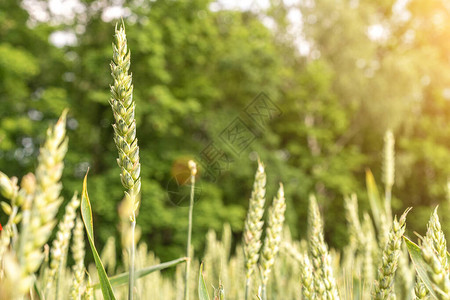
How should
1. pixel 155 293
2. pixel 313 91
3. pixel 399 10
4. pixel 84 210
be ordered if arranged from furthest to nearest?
pixel 399 10 → pixel 313 91 → pixel 155 293 → pixel 84 210

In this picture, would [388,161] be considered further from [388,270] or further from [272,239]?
[388,270]

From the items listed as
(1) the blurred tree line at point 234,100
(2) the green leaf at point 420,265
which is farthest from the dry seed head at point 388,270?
(1) the blurred tree line at point 234,100

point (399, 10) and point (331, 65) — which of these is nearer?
point (331, 65)

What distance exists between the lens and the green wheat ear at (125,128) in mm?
627

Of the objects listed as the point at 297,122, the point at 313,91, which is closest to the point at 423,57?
the point at 313,91

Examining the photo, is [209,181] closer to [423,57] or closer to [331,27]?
[331,27]

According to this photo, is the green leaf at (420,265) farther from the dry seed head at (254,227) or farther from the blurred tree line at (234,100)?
the blurred tree line at (234,100)

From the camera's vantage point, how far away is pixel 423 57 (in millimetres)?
15539

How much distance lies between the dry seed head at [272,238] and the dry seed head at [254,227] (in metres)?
0.02

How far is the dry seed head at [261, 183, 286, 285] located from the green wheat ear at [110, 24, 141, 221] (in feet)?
1.34

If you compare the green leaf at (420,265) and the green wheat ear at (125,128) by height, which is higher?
the green wheat ear at (125,128)

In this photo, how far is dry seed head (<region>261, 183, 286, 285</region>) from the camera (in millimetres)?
945

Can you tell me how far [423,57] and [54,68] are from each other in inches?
520

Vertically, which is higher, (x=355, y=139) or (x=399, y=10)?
(x=399, y=10)
